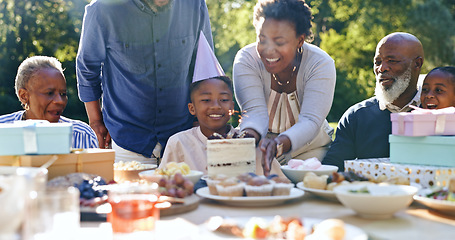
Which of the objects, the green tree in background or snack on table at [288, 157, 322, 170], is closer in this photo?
snack on table at [288, 157, 322, 170]

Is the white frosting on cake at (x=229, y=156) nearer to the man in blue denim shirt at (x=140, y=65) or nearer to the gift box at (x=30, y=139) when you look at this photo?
the gift box at (x=30, y=139)

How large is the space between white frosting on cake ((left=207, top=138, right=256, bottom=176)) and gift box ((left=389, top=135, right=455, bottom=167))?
616mm

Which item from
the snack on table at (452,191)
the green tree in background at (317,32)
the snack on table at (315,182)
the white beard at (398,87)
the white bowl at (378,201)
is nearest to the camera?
the white bowl at (378,201)

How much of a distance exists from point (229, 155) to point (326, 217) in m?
0.62

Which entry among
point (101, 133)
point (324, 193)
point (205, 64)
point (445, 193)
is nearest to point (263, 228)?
point (324, 193)

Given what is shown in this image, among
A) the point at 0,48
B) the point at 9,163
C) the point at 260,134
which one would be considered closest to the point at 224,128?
→ the point at 260,134

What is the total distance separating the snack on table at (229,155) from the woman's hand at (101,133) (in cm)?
170

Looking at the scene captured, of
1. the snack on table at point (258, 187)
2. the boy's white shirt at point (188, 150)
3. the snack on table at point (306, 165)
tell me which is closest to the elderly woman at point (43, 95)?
the boy's white shirt at point (188, 150)

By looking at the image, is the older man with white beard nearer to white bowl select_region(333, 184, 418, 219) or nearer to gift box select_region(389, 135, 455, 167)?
gift box select_region(389, 135, 455, 167)

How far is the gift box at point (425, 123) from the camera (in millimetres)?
2027

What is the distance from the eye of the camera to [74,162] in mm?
2025

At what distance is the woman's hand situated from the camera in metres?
3.64

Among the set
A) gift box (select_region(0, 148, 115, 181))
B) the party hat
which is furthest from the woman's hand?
gift box (select_region(0, 148, 115, 181))

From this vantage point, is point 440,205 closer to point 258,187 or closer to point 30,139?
point 258,187
